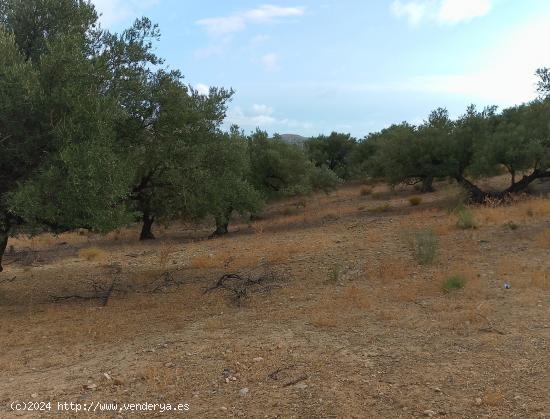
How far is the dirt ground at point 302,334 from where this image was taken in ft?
16.4

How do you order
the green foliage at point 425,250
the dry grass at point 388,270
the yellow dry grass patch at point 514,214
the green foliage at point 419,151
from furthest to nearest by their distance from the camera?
the green foliage at point 419,151 < the yellow dry grass patch at point 514,214 < the green foliage at point 425,250 < the dry grass at point 388,270

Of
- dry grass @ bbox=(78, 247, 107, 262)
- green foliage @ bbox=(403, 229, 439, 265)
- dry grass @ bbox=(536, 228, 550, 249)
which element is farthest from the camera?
dry grass @ bbox=(78, 247, 107, 262)

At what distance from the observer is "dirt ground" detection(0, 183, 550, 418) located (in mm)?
5008

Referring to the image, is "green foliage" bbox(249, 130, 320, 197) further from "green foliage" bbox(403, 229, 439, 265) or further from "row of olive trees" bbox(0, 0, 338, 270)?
"green foliage" bbox(403, 229, 439, 265)

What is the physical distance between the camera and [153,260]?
16828 millimetres

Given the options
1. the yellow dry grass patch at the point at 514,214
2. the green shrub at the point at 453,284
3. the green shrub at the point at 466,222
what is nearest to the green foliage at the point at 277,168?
the yellow dry grass patch at the point at 514,214

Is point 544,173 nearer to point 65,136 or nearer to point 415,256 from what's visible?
point 415,256

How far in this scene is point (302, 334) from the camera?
7023 millimetres

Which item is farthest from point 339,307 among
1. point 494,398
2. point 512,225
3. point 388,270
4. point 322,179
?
point 322,179

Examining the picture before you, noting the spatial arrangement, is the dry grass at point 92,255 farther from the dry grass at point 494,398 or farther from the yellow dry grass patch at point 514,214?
the dry grass at point 494,398

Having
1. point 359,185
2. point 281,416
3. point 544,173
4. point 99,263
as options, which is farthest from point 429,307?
point 359,185

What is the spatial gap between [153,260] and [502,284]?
38.0 ft

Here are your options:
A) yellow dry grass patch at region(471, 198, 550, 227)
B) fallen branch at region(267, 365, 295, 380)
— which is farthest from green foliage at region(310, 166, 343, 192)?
fallen branch at region(267, 365, 295, 380)

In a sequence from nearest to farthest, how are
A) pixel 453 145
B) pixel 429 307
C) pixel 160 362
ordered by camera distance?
pixel 160 362, pixel 429 307, pixel 453 145
